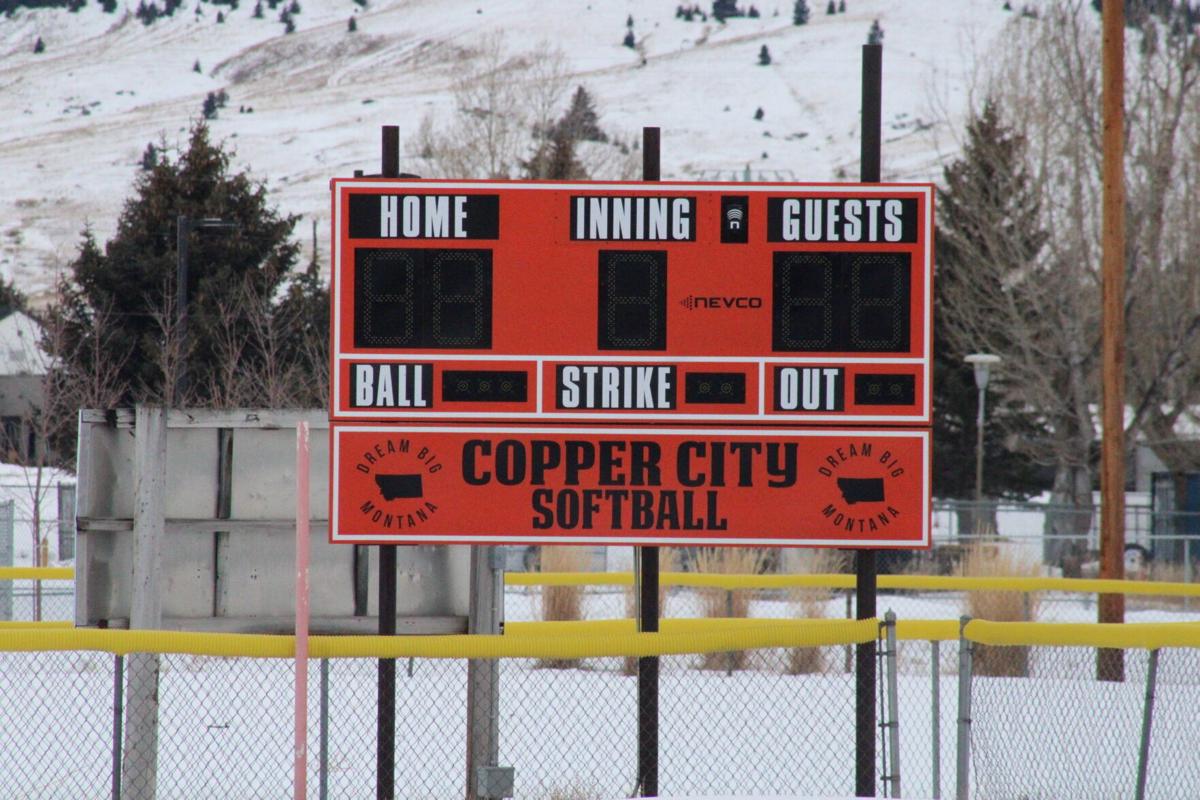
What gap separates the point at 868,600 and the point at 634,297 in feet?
6.68

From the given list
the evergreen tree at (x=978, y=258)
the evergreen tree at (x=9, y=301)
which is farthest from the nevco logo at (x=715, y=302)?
the evergreen tree at (x=9, y=301)

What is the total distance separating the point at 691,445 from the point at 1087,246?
22.9 meters

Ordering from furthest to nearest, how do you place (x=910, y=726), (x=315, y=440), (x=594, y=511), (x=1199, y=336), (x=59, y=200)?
(x=59, y=200) < (x=1199, y=336) < (x=910, y=726) < (x=315, y=440) < (x=594, y=511)

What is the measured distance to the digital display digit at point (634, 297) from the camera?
25.9 feet

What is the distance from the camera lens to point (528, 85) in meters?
50.1

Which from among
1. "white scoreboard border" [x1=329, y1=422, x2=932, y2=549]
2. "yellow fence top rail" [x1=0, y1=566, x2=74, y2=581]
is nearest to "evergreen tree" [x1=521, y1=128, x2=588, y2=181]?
"yellow fence top rail" [x1=0, y1=566, x2=74, y2=581]

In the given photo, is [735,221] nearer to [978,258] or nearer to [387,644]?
[387,644]

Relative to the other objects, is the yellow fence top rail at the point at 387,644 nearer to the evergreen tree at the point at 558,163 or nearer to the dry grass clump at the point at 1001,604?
the dry grass clump at the point at 1001,604

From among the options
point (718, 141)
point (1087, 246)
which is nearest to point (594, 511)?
point (1087, 246)

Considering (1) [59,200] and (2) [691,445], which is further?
(1) [59,200]

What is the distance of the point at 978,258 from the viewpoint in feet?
104

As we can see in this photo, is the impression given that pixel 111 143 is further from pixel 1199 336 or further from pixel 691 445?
pixel 691 445

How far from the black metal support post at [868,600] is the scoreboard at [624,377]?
0.94ft

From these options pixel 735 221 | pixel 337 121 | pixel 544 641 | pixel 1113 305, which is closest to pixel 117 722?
pixel 544 641
